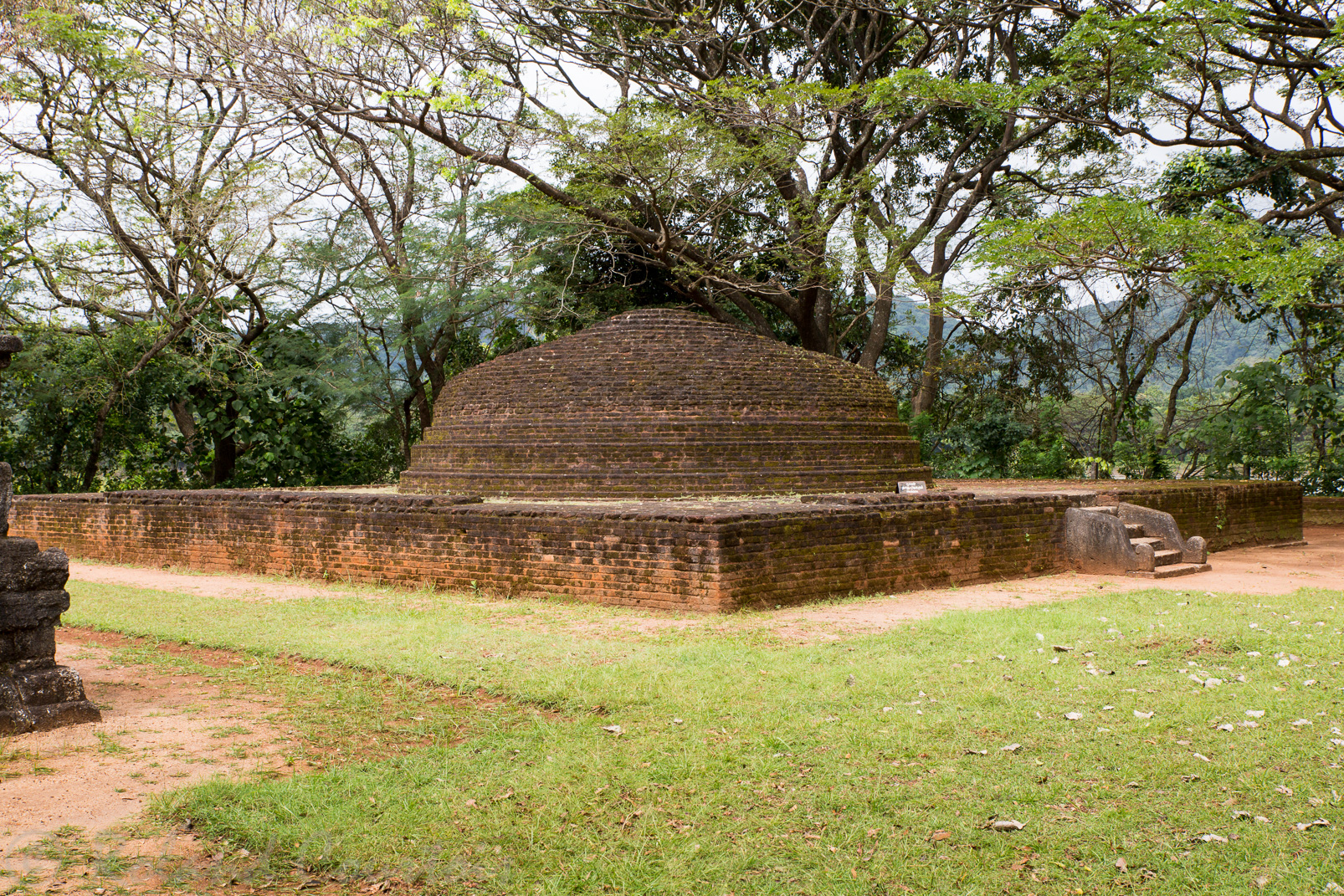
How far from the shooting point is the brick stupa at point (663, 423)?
11484 mm

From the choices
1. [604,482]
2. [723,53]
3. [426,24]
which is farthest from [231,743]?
[723,53]

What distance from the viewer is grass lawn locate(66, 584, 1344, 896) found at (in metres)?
2.70

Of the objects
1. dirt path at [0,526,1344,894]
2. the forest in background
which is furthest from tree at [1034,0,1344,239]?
dirt path at [0,526,1344,894]

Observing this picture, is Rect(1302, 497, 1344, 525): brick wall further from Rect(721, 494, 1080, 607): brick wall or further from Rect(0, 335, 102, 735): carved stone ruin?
Rect(0, 335, 102, 735): carved stone ruin

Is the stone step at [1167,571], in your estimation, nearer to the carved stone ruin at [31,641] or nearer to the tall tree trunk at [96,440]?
the carved stone ruin at [31,641]

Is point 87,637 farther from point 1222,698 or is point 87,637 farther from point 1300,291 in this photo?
point 1300,291

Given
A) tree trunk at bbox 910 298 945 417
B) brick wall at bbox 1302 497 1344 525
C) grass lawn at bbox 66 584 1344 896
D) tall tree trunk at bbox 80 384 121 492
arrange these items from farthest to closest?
tree trunk at bbox 910 298 945 417
tall tree trunk at bbox 80 384 121 492
brick wall at bbox 1302 497 1344 525
grass lawn at bbox 66 584 1344 896

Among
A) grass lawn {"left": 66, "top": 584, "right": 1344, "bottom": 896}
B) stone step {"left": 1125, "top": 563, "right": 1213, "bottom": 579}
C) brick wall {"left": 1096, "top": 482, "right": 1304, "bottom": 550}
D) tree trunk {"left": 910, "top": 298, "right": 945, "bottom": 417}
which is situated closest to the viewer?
grass lawn {"left": 66, "top": 584, "right": 1344, "bottom": 896}

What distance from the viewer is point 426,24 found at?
15297 millimetres

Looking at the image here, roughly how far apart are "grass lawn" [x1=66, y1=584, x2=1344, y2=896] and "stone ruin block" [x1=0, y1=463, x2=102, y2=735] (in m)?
0.95

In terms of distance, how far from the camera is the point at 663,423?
11.7 metres

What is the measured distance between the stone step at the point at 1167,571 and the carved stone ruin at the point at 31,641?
8563mm

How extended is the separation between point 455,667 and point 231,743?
1379 mm

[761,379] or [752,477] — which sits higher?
[761,379]
